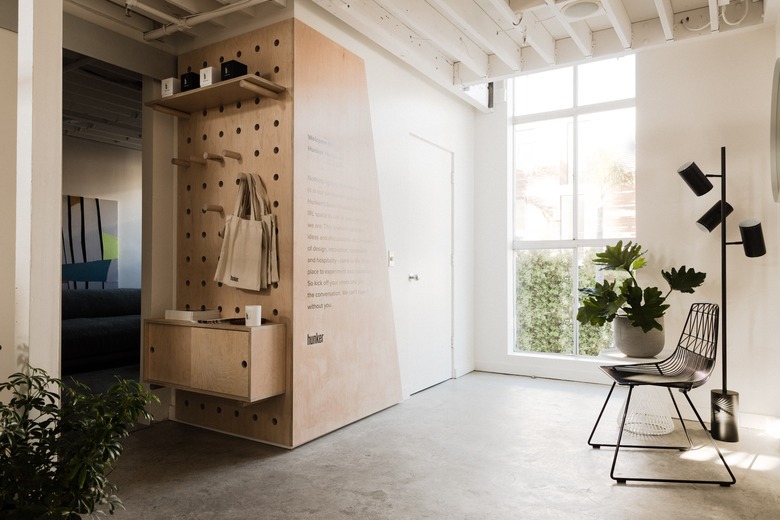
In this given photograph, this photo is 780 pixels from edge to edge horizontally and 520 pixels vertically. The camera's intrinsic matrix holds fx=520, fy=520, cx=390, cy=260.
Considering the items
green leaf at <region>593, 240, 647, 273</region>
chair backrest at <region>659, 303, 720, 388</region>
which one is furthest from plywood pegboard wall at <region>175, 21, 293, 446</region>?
green leaf at <region>593, 240, 647, 273</region>

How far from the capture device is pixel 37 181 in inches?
71.7

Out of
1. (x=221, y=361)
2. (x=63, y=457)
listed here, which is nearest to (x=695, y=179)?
(x=221, y=361)

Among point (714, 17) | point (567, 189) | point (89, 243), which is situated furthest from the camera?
point (89, 243)

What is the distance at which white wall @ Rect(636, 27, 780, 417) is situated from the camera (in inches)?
151

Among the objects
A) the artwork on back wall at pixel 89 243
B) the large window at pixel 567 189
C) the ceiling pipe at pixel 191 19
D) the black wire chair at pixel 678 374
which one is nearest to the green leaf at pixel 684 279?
the black wire chair at pixel 678 374

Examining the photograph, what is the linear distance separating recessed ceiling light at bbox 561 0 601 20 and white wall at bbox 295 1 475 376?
146cm

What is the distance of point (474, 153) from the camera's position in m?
5.87

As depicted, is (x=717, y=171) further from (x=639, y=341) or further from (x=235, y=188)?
(x=235, y=188)

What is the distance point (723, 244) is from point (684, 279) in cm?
35

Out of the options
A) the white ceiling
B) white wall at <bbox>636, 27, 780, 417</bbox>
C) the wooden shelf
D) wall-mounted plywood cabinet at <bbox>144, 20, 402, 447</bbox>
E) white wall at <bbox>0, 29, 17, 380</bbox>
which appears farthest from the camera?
white wall at <bbox>636, 27, 780, 417</bbox>

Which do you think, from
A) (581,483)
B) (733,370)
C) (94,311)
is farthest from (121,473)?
(733,370)

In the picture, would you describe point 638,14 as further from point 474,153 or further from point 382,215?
point 382,215

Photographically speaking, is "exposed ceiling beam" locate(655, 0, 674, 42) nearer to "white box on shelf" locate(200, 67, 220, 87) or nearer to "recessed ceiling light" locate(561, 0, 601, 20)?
"recessed ceiling light" locate(561, 0, 601, 20)

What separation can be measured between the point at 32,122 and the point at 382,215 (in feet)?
8.88
